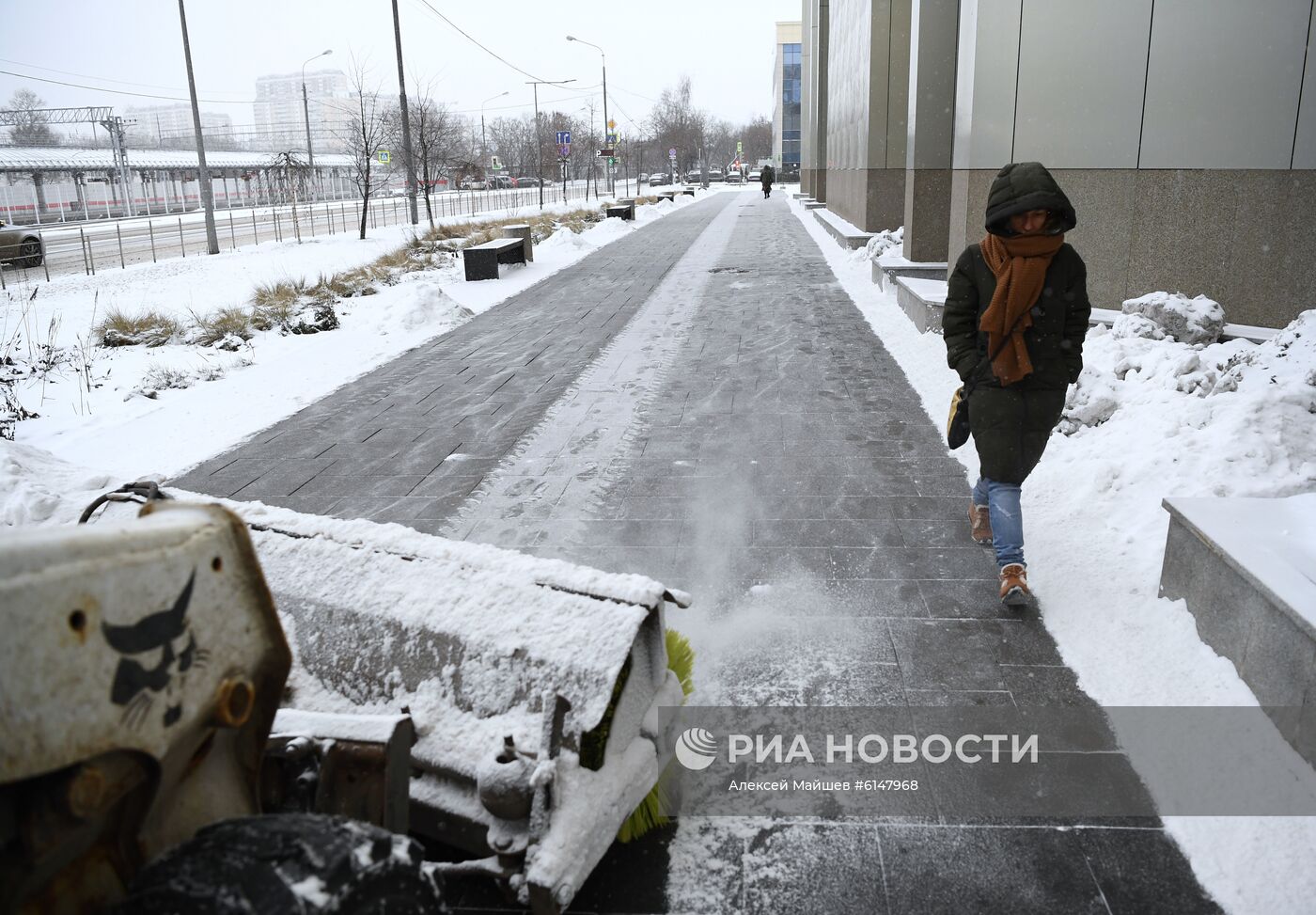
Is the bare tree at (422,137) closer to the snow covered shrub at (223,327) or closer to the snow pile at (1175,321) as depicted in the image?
the snow covered shrub at (223,327)

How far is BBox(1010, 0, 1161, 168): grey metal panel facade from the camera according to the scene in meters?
8.38

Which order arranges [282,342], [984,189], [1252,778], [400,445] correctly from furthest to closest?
[282,342]
[984,189]
[400,445]
[1252,778]

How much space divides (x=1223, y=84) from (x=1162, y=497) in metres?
4.75

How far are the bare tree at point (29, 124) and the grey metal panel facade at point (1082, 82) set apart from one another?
7046cm

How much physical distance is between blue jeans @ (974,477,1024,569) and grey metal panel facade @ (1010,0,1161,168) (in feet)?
18.6

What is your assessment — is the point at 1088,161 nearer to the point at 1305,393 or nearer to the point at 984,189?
the point at 984,189

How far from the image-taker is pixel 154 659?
136cm

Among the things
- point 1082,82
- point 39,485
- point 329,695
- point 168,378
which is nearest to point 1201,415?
point 329,695

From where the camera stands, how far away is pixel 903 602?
4297 mm

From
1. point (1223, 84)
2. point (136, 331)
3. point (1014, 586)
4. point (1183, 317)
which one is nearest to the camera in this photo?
point (1014, 586)

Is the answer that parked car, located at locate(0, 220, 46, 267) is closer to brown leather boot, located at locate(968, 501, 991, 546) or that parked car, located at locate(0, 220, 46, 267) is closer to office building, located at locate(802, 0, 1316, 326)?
office building, located at locate(802, 0, 1316, 326)

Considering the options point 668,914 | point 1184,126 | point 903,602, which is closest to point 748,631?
point 903,602

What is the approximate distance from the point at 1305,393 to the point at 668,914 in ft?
13.8

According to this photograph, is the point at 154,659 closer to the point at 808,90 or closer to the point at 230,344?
the point at 230,344
